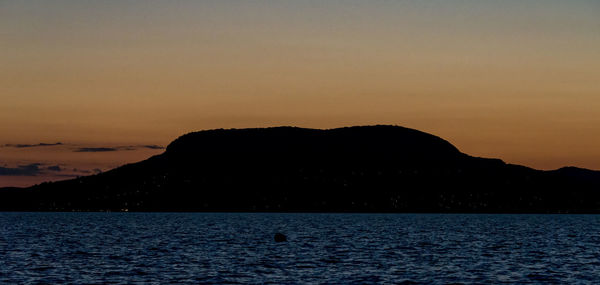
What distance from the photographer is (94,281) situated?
6344 cm

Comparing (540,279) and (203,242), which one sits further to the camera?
(203,242)

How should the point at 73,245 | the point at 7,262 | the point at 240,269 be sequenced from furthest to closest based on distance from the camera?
the point at 73,245 → the point at 7,262 → the point at 240,269

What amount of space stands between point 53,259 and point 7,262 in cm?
590

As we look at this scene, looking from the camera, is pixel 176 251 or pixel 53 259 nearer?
pixel 53 259

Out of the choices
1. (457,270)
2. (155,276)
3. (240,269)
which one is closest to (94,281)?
(155,276)

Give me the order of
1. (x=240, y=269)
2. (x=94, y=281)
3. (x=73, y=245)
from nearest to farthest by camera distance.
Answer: (x=94, y=281), (x=240, y=269), (x=73, y=245)

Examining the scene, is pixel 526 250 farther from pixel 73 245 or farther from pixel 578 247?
pixel 73 245

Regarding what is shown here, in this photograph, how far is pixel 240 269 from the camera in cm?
7319

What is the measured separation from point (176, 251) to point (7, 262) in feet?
72.6

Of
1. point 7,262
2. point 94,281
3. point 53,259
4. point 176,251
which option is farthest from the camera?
point 176,251

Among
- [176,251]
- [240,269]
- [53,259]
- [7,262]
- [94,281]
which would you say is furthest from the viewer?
[176,251]

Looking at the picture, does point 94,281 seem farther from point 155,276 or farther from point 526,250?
point 526,250

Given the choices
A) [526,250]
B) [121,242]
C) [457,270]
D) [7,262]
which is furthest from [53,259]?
[526,250]

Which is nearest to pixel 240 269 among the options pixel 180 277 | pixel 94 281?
pixel 180 277
